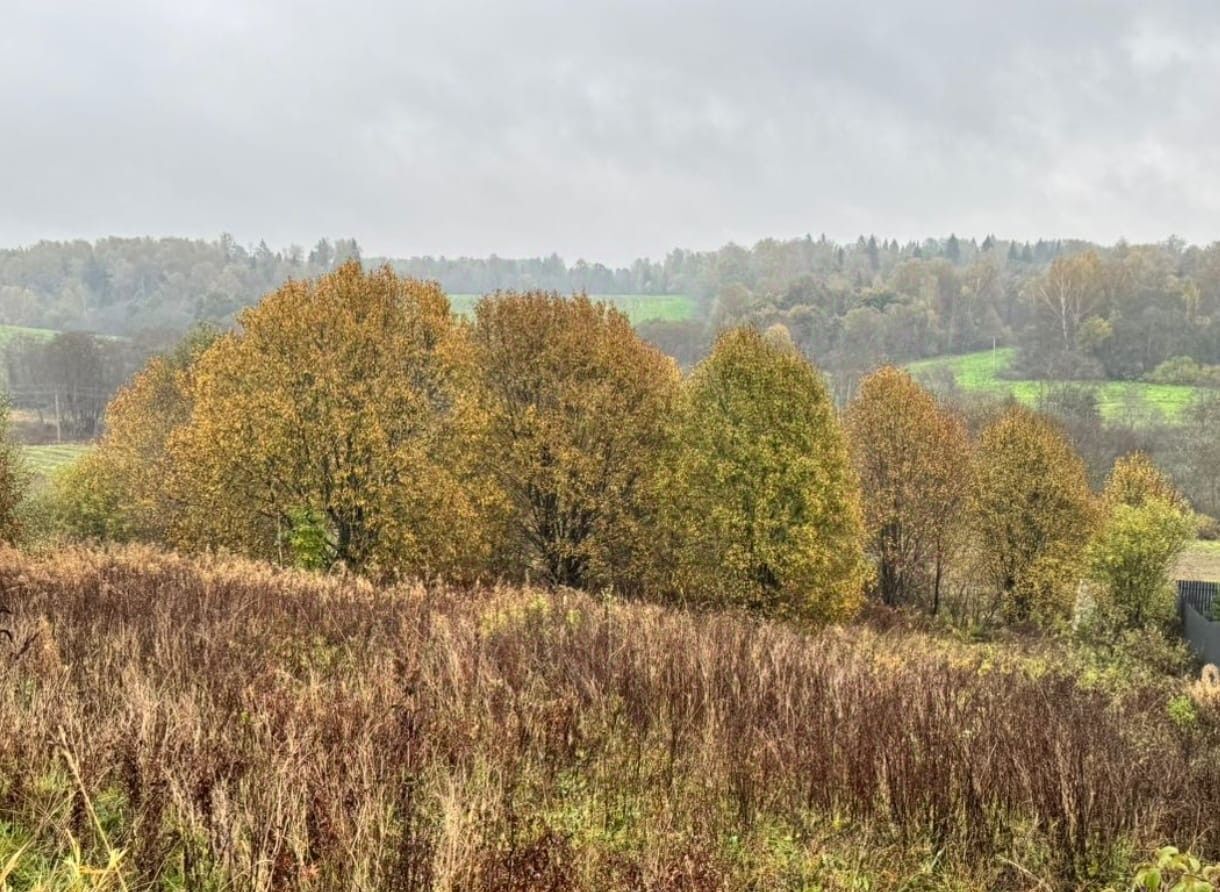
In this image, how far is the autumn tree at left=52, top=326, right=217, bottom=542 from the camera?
37.3 m

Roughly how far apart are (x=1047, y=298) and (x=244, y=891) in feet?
375

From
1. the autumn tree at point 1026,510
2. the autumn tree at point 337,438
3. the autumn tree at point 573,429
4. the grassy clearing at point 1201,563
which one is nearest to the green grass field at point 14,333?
the autumn tree at point 337,438

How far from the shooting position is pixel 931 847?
444cm

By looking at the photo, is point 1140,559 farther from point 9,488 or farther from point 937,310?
point 937,310

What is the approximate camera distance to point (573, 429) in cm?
2719

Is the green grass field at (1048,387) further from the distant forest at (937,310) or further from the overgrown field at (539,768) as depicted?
the overgrown field at (539,768)

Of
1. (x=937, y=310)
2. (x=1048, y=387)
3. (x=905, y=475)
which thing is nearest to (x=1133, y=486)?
(x=905, y=475)

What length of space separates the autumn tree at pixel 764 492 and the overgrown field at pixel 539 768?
17347 mm

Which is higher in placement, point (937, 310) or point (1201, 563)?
point (937, 310)

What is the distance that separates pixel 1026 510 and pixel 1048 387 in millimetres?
52497

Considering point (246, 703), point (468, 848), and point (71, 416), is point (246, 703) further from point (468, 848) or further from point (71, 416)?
point (71, 416)

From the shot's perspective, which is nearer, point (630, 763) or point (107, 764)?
point (107, 764)

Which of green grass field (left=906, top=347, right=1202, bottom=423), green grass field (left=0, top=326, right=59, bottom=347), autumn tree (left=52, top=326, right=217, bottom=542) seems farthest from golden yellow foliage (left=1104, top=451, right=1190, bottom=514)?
green grass field (left=0, top=326, right=59, bottom=347)

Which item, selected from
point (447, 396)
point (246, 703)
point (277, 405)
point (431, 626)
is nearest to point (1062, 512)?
point (447, 396)
